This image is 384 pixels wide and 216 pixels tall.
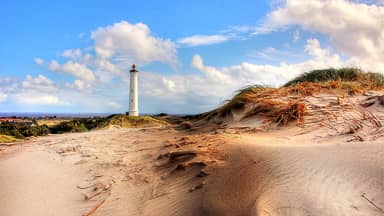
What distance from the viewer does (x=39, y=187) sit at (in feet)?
19.7

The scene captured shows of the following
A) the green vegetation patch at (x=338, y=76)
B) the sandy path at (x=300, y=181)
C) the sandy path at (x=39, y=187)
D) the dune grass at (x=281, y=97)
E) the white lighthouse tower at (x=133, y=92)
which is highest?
the white lighthouse tower at (x=133, y=92)

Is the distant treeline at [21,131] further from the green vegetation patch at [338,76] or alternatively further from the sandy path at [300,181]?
the sandy path at [300,181]

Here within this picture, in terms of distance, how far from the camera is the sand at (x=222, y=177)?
3756 millimetres

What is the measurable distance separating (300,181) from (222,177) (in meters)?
1.03

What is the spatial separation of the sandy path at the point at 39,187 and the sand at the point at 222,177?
2 cm

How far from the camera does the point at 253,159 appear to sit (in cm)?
480

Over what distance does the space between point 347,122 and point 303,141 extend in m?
0.88

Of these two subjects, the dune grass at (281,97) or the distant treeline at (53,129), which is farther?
the distant treeline at (53,129)

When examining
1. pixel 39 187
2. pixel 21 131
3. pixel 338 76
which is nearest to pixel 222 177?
pixel 39 187

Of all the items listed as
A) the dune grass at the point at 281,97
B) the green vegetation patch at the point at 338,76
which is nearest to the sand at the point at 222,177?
the dune grass at the point at 281,97

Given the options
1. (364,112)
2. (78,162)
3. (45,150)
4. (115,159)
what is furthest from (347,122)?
(45,150)

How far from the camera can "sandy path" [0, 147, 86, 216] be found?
512cm

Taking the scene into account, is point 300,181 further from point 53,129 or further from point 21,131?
point 21,131

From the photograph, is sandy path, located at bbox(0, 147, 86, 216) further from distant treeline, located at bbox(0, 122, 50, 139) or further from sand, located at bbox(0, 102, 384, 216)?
distant treeline, located at bbox(0, 122, 50, 139)
